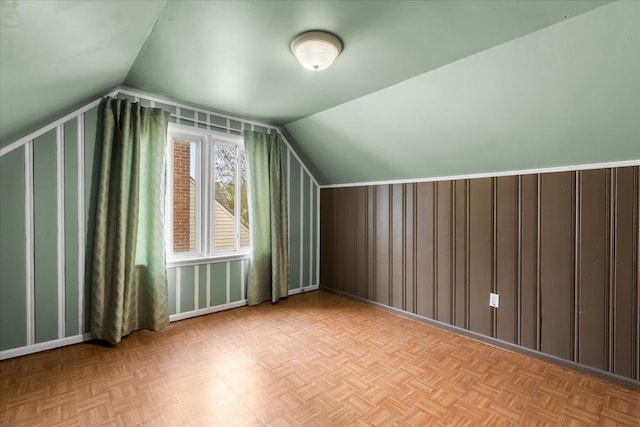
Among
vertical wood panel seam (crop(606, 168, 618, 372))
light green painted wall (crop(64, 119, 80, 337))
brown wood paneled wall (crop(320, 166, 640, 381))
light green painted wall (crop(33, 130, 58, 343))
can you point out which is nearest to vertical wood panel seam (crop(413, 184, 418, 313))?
brown wood paneled wall (crop(320, 166, 640, 381))

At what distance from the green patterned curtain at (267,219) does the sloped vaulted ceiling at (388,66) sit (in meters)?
0.74

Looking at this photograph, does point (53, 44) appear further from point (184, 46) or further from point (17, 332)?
point (17, 332)

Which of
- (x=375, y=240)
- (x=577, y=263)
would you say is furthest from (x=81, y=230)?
(x=577, y=263)

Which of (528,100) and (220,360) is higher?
(528,100)

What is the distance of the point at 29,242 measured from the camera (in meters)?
2.30

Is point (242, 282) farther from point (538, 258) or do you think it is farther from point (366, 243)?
point (538, 258)

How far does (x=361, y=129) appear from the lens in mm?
2979

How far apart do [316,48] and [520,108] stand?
4.72 ft

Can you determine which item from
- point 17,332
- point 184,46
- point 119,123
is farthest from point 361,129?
point 17,332

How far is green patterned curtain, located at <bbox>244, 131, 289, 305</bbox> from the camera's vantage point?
3469 millimetres

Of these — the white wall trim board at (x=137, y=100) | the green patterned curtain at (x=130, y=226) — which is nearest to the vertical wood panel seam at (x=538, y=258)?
the white wall trim board at (x=137, y=100)

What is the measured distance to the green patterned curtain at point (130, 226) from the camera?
248 cm

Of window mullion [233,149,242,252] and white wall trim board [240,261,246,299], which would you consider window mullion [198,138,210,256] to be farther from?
white wall trim board [240,261,246,299]

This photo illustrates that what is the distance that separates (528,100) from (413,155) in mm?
1058
